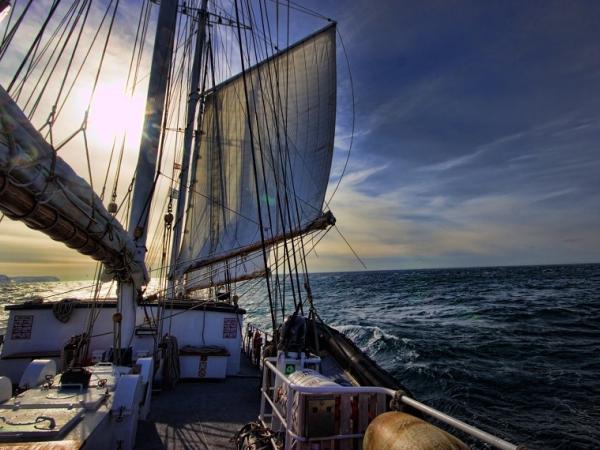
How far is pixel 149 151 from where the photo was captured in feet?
23.2

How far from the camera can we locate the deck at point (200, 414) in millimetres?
6273

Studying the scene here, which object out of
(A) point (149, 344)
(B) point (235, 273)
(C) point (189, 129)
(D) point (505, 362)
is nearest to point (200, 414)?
(A) point (149, 344)

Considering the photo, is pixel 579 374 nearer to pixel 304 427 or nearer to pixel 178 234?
pixel 304 427

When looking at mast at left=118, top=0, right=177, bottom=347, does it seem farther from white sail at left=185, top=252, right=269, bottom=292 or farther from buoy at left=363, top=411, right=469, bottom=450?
white sail at left=185, top=252, right=269, bottom=292

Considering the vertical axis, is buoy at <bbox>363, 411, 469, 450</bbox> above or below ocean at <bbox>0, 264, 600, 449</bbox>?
above

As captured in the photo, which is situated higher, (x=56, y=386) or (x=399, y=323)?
(x=56, y=386)

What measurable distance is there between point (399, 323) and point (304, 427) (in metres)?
22.7

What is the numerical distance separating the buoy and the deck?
3.97 metres

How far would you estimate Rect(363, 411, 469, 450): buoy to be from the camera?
2.69 m

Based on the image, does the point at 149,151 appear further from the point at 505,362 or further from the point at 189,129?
the point at 505,362

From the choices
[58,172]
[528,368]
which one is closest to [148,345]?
[58,172]

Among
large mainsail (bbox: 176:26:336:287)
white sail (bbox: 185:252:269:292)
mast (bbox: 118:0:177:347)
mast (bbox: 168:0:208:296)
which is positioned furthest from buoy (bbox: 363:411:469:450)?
white sail (bbox: 185:252:269:292)

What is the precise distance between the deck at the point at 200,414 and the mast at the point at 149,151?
5.92ft

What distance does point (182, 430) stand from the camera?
6.74 metres
